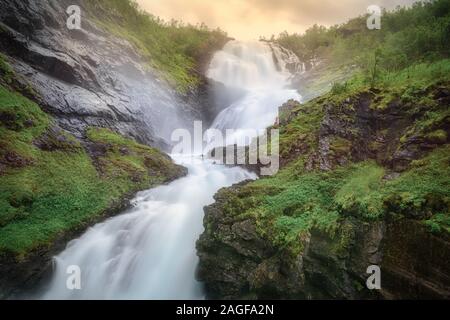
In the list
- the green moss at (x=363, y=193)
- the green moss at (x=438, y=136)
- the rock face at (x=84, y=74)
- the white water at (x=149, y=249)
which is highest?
the rock face at (x=84, y=74)

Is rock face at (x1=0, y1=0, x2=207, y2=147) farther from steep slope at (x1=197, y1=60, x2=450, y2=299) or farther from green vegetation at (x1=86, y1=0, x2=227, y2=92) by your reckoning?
steep slope at (x1=197, y1=60, x2=450, y2=299)

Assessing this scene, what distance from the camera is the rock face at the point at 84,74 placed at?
15.4 meters

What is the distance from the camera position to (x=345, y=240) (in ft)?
23.6

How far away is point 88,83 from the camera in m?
17.6

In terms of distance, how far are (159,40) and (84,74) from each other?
45.5ft

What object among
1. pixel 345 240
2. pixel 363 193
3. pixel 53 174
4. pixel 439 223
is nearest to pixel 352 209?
pixel 363 193

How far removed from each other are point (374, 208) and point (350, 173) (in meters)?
2.69

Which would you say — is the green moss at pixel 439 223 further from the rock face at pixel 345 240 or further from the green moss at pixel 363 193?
the green moss at pixel 363 193

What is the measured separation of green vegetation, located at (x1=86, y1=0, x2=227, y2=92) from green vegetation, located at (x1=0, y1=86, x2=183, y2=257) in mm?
11762

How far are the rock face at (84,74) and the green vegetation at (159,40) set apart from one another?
6.19ft

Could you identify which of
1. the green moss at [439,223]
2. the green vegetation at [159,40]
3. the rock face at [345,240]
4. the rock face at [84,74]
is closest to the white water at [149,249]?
the rock face at [345,240]

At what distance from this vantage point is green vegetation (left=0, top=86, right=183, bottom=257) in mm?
9844

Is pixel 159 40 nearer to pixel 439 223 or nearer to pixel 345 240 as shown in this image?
pixel 345 240
